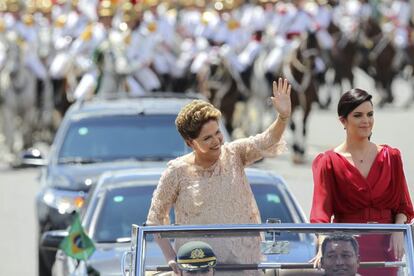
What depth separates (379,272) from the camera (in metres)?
7.45

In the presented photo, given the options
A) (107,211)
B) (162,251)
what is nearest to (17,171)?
(107,211)

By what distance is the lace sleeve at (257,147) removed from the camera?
8492mm

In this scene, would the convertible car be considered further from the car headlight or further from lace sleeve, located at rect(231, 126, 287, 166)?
the car headlight

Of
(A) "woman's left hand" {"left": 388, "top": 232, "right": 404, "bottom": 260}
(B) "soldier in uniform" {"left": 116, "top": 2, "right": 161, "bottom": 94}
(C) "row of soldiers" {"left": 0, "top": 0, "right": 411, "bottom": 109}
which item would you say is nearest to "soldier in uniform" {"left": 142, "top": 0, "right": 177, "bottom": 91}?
(C) "row of soldiers" {"left": 0, "top": 0, "right": 411, "bottom": 109}

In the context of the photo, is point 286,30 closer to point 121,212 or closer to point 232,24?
point 232,24

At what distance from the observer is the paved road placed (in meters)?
16.6

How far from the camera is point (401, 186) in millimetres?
8508

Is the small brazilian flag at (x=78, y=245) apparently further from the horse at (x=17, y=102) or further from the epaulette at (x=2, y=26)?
the epaulette at (x=2, y=26)

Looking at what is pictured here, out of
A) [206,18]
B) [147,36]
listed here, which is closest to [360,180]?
[147,36]

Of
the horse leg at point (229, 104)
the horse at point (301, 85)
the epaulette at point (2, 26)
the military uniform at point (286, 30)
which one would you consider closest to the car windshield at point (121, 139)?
the horse at point (301, 85)

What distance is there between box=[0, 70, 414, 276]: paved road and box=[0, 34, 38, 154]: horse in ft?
4.60

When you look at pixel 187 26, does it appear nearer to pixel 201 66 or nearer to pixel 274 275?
pixel 201 66

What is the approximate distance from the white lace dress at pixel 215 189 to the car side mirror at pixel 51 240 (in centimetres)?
420

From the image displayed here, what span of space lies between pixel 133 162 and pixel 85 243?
3.85m
